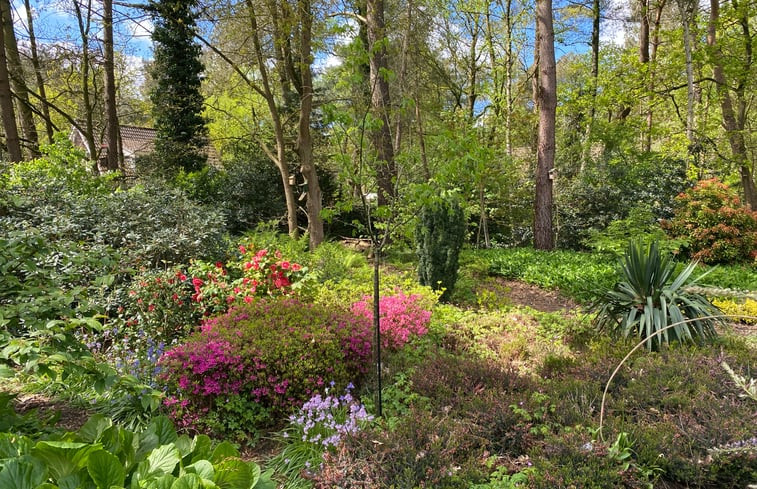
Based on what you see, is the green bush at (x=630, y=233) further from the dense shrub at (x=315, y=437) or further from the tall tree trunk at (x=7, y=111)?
the tall tree trunk at (x=7, y=111)

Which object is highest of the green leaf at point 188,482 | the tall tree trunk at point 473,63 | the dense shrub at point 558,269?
the tall tree trunk at point 473,63

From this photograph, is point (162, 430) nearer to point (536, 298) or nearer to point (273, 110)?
point (536, 298)

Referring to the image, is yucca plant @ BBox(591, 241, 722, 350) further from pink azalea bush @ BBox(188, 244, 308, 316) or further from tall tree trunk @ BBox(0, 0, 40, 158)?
tall tree trunk @ BBox(0, 0, 40, 158)

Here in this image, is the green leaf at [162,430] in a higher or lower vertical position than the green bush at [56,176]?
lower

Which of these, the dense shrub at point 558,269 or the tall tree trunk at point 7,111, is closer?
the dense shrub at point 558,269

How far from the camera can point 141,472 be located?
148cm

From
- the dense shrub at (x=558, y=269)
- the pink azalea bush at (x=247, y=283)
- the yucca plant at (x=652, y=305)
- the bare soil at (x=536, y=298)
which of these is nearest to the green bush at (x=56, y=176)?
the pink azalea bush at (x=247, y=283)

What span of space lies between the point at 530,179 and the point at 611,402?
31.4 feet

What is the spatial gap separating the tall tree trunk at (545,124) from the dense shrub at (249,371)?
7.48 m

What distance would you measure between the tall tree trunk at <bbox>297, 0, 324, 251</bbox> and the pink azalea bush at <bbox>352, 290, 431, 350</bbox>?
3384mm

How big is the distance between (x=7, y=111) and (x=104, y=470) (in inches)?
406

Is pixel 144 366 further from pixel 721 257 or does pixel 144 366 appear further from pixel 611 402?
pixel 721 257

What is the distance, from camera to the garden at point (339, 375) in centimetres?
191

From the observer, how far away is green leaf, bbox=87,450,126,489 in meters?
1.38
